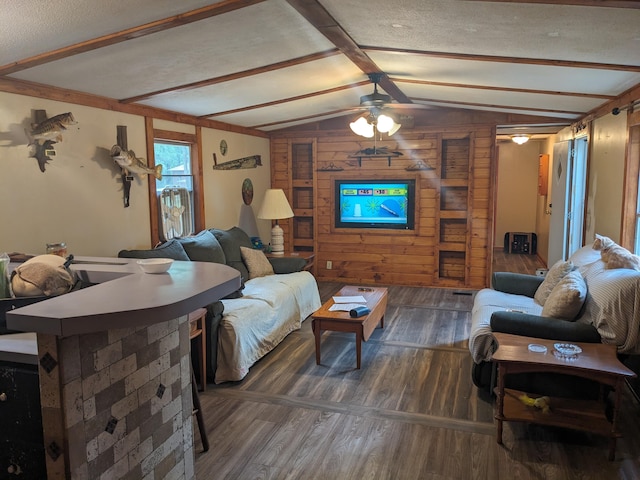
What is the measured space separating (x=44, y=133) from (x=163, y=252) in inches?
46.7

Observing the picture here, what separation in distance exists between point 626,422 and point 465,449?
3.49ft

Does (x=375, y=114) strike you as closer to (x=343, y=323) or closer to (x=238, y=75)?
(x=238, y=75)

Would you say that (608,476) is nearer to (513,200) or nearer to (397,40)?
(397,40)

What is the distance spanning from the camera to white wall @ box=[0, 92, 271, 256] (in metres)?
2.92

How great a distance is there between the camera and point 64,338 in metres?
1.39

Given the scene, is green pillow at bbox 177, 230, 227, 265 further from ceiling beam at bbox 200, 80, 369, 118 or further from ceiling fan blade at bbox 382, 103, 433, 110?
ceiling fan blade at bbox 382, 103, 433, 110

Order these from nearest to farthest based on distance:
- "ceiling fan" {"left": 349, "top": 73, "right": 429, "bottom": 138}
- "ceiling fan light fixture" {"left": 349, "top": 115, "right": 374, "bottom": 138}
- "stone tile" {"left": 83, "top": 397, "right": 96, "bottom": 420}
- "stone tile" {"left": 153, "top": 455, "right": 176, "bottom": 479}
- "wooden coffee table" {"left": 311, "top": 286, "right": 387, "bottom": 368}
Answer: "stone tile" {"left": 83, "top": 397, "right": 96, "bottom": 420} < "stone tile" {"left": 153, "top": 455, "right": 176, "bottom": 479} < "wooden coffee table" {"left": 311, "top": 286, "right": 387, "bottom": 368} < "ceiling fan" {"left": 349, "top": 73, "right": 429, "bottom": 138} < "ceiling fan light fixture" {"left": 349, "top": 115, "right": 374, "bottom": 138}

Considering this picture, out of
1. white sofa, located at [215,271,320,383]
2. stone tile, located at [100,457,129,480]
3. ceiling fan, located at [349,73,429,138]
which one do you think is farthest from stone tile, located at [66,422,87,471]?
ceiling fan, located at [349,73,429,138]

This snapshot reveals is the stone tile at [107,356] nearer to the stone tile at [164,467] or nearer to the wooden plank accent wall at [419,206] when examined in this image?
the stone tile at [164,467]

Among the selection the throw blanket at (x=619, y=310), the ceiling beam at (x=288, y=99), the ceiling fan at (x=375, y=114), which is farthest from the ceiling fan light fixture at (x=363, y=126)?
the throw blanket at (x=619, y=310)

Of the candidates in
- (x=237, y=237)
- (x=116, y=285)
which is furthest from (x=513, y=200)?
(x=116, y=285)

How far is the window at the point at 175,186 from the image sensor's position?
14.1ft

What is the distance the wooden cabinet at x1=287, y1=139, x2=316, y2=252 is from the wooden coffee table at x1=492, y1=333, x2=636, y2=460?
4378 millimetres

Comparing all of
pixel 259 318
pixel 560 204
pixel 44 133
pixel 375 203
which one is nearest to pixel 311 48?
pixel 44 133
